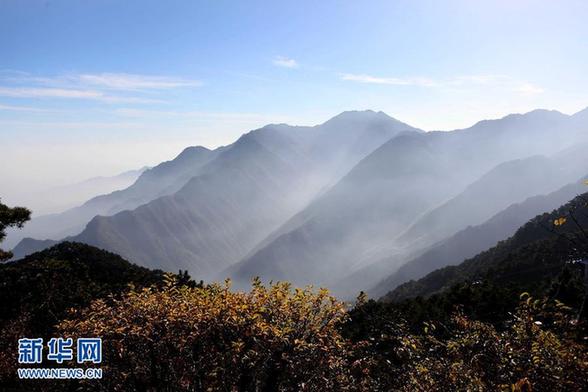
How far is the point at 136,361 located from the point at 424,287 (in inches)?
4265

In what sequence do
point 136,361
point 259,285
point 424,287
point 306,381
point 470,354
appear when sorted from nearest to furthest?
point 470,354 < point 306,381 < point 136,361 < point 259,285 < point 424,287

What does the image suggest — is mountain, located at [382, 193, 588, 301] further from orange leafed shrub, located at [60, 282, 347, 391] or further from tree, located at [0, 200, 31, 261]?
tree, located at [0, 200, 31, 261]

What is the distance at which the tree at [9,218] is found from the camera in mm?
25214

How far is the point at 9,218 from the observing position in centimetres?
2548

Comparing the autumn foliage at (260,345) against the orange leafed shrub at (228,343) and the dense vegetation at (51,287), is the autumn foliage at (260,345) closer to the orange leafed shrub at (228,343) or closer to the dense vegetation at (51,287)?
the orange leafed shrub at (228,343)

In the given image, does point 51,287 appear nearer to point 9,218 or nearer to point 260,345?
point 9,218

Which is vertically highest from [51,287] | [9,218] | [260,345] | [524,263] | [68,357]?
[9,218]

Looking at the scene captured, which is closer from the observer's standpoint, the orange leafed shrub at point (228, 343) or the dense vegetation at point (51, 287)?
the orange leafed shrub at point (228, 343)

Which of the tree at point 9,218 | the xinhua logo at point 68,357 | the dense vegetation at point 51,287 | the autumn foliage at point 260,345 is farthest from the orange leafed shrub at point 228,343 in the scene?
the tree at point 9,218

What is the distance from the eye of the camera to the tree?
25.2 metres

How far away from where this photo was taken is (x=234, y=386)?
39.1 feet

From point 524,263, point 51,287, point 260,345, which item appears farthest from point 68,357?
point 524,263

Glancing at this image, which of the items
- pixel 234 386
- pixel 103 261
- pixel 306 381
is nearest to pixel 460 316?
pixel 306 381

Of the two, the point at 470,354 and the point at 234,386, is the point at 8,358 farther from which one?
the point at 470,354
